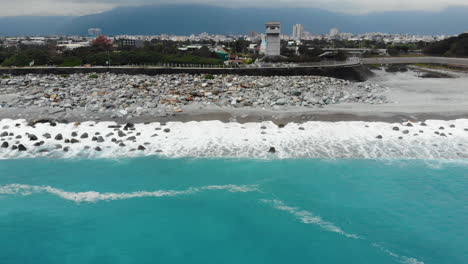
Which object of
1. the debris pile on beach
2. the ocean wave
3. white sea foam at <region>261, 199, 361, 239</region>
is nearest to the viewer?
the ocean wave

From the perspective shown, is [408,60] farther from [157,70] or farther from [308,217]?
[308,217]

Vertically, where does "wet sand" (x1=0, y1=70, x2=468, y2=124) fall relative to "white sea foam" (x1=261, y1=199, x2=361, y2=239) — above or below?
above

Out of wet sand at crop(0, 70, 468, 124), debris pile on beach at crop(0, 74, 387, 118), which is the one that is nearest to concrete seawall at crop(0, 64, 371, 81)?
debris pile on beach at crop(0, 74, 387, 118)

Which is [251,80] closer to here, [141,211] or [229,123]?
[229,123]

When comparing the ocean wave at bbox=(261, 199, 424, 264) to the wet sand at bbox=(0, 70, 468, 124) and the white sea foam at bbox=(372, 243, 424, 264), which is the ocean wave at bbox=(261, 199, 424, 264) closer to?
the white sea foam at bbox=(372, 243, 424, 264)

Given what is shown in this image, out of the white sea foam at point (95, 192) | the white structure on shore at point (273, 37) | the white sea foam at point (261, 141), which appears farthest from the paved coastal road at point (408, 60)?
the white sea foam at point (95, 192)

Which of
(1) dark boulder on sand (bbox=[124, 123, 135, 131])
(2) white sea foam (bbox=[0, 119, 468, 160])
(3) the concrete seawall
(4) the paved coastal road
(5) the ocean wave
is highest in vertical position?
(4) the paved coastal road

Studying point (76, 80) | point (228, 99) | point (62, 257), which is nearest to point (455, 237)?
point (62, 257)

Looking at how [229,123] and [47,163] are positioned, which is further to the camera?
[229,123]
